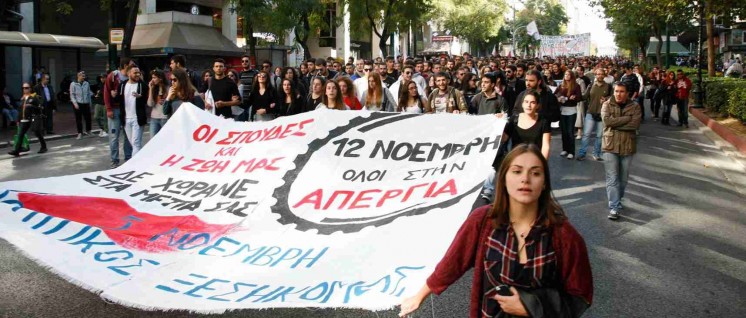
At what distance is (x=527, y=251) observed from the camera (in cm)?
292

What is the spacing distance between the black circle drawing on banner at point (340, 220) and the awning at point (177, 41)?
98.1ft

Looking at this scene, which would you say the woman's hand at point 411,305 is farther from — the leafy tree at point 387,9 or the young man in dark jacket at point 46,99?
the leafy tree at point 387,9

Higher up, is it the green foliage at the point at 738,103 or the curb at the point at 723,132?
the green foliage at the point at 738,103

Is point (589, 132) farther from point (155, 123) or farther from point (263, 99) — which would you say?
point (155, 123)

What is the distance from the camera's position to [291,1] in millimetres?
35219

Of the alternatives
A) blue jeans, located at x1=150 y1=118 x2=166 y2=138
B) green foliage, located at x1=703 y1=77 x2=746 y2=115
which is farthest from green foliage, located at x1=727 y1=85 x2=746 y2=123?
blue jeans, located at x1=150 y1=118 x2=166 y2=138

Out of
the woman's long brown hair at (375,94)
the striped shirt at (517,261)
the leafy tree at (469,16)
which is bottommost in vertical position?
the striped shirt at (517,261)

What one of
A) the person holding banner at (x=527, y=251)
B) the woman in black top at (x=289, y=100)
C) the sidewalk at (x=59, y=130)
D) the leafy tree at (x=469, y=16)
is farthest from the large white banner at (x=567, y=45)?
the person holding banner at (x=527, y=251)

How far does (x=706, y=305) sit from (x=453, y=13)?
7358cm

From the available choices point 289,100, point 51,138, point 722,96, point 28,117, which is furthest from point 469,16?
point 289,100

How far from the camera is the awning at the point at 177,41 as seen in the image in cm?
3597

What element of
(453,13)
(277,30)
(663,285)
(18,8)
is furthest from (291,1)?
(453,13)

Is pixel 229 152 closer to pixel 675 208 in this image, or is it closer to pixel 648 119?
pixel 675 208

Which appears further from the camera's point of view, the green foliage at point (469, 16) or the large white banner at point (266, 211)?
the green foliage at point (469, 16)
